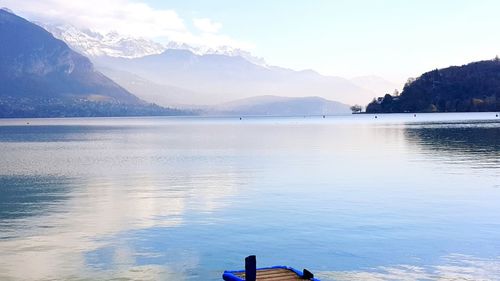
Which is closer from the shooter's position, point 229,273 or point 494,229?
point 229,273

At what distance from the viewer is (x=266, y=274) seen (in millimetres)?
24828

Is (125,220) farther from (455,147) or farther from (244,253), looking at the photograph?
(455,147)

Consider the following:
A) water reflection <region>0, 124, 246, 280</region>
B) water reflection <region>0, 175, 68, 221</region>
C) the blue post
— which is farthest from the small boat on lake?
water reflection <region>0, 175, 68, 221</region>

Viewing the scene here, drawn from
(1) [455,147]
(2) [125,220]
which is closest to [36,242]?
(2) [125,220]

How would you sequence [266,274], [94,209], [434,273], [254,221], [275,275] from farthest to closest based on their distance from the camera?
[94,209] → [254,221] → [434,273] → [266,274] → [275,275]

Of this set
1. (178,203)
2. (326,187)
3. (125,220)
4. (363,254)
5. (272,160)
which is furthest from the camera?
(272,160)

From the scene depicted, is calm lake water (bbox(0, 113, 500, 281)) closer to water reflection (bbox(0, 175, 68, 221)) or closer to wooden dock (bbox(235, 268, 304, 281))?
water reflection (bbox(0, 175, 68, 221))

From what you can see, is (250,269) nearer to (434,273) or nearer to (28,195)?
(434,273)

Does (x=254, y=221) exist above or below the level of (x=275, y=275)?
below

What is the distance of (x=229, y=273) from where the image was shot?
25016 millimetres

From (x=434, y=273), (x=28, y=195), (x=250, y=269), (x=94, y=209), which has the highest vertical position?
(x=250, y=269)

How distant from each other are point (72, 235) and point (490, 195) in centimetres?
3407

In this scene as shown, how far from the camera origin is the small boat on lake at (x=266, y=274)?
23.3 metres

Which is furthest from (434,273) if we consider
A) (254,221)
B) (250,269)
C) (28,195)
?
(28,195)
